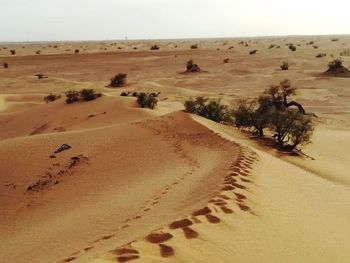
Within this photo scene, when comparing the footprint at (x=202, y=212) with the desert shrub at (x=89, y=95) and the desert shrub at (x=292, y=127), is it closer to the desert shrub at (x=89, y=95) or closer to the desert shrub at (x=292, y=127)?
the desert shrub at (x=292, y=127)

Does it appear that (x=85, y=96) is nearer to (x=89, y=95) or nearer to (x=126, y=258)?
(x=89, y=95)

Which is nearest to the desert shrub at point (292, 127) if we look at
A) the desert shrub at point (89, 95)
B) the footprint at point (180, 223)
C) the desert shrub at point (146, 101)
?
the desert shrub at point (146, 101)

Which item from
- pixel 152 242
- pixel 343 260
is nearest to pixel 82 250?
pixel 152 242

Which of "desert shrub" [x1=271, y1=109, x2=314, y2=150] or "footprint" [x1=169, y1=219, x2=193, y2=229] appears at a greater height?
"footprint" [x1=169, y1=219, x2=193, y2=229]

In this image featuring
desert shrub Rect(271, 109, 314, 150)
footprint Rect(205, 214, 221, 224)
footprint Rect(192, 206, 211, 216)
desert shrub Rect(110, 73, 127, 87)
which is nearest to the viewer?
footprint Rect(205, 214, 221, 224)

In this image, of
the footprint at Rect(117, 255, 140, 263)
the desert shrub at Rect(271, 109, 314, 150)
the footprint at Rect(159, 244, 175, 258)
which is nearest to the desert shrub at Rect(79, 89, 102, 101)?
the desert shrub at Rect(271, 109, 314, 150)

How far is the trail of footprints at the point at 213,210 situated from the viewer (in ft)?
11.9

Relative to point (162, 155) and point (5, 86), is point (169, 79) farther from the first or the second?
point (162, 155)

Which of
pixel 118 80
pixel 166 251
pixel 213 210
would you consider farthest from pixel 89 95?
pixel 166 251

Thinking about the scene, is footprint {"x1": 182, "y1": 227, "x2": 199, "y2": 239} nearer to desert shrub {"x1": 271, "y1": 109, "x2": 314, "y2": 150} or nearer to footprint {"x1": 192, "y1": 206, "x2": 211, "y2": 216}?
footprint {"x1": 192, "y1": 206, "x2": 211, "y2": 216}

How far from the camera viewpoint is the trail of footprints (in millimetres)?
3639

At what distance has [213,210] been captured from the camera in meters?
4.61

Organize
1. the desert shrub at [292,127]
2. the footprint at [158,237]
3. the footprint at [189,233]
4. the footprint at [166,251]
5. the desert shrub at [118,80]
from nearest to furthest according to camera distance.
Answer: the footprint at [166,251]
the footprint at [158,237]
the footprint at [189,233]
the desert shrub at [292,127]
the desert shrub at [118,80]

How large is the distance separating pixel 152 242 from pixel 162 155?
13.9ft
